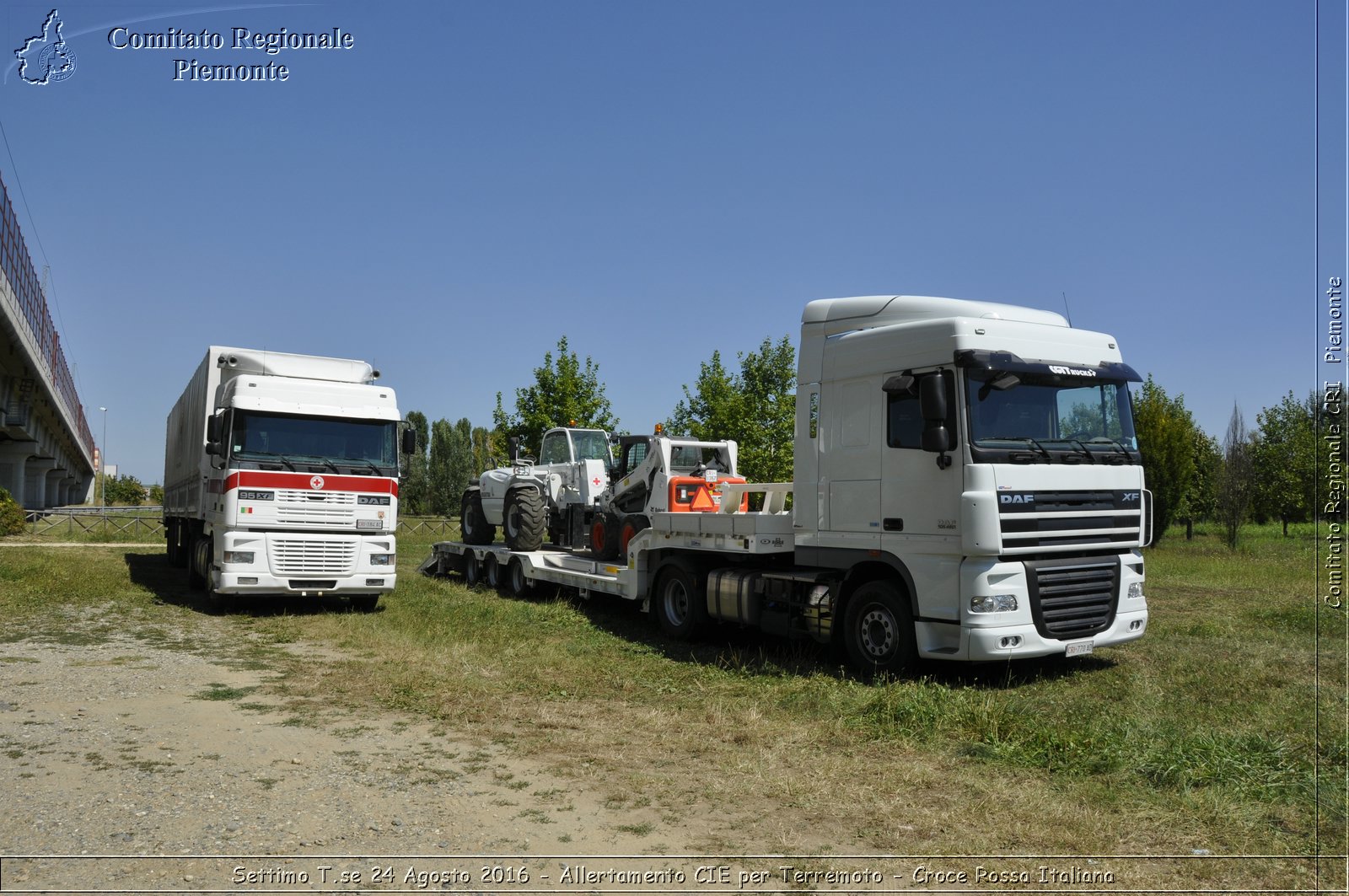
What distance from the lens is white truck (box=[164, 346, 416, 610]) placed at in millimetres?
13484

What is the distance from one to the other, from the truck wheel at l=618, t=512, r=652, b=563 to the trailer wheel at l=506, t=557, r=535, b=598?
1625mm

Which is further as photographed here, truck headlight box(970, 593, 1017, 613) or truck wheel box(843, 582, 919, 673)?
truck wheel box(843, 582, 919, 673)

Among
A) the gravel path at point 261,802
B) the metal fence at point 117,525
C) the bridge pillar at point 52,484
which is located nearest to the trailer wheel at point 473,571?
the gravel path at point 261,802

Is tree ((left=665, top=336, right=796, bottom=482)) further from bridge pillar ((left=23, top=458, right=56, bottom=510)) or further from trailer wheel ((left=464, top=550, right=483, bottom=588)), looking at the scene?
bridge pillar ((left=23, top=458, right=56, bottom=510))

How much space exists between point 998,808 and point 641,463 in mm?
9854

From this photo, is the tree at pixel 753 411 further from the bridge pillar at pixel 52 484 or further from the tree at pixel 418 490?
the bridge pillar at pixel 52 484

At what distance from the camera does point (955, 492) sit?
8688 mm

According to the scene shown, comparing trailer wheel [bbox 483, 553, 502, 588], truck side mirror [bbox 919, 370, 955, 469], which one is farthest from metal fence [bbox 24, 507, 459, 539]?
truck side mirror [bbox 919, 370, 955, 469]

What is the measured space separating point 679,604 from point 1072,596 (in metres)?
5.04

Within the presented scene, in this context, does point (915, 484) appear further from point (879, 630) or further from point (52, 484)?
point (52, 484)

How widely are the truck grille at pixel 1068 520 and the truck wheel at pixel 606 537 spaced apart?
7.99 metres

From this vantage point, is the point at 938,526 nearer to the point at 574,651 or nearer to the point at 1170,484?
the point at 574,651

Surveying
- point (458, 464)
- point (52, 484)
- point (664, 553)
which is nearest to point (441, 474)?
point (458, 464)

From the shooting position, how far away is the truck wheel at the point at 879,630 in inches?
361
